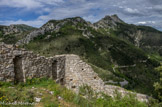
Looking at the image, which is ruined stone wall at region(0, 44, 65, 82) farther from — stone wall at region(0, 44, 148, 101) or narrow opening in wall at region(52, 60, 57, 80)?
narrow opening in wall at region(52, 60, 57, 80)

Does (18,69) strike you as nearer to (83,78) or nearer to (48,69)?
(48,69)

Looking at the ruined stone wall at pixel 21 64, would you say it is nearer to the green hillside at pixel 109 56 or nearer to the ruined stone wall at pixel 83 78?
the ruined stone wall at pixel 83 78

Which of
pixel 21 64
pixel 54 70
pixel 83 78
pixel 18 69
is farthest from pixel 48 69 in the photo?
pixel 83 78

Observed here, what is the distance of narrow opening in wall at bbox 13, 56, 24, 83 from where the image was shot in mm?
8750

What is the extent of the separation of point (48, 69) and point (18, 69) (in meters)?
2.11

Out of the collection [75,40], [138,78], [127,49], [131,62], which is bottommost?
[138,78]

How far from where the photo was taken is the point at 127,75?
128 metres

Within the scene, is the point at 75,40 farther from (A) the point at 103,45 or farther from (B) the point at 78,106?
(B) the point at 78,106

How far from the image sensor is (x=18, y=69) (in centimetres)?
887

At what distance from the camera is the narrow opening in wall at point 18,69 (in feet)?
A: 28.7

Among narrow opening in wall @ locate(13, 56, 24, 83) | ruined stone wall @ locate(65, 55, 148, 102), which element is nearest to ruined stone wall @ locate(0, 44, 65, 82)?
narrow opening in wall @ locate(13, 56, 24, 83)

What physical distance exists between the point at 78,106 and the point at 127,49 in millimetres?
189988

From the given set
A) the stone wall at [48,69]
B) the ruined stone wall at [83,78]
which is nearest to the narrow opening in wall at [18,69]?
the stone wall at [48,69]

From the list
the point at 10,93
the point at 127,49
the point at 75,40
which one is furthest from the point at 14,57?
the point at 127,49
